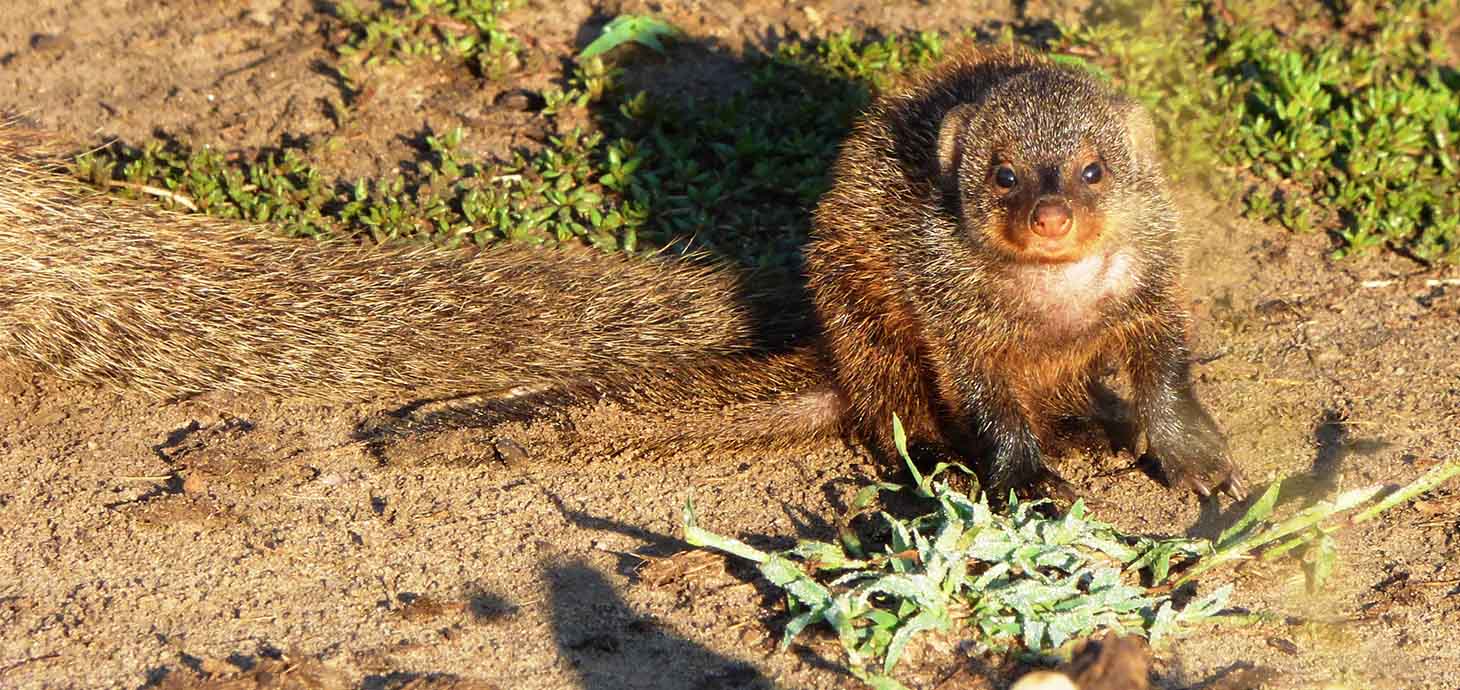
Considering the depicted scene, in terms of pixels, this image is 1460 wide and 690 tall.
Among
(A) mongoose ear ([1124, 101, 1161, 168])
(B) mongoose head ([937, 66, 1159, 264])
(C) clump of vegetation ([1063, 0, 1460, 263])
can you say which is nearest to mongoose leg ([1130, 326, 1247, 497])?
(B) mongoose head ([937, 66, 1159, 264])

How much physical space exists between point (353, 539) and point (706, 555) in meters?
0.93

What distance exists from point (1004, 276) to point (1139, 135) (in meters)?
0.55

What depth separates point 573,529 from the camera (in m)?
4.06

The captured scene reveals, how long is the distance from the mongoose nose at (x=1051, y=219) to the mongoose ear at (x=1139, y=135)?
0.54 metres

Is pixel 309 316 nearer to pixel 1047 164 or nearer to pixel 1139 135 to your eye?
pixel 1047 164

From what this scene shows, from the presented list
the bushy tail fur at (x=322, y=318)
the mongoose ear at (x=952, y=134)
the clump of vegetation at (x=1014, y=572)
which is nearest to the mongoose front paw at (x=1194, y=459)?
the clump of vegetation at (x=1014, y=572)

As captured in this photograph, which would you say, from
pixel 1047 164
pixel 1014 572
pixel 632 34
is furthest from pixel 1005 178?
pixel 632 34

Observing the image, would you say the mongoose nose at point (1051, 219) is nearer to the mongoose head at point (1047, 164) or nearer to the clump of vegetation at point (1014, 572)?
the mongoose head at point (1047, 164)

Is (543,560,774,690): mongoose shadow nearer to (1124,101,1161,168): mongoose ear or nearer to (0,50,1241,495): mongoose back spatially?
(0,50,1241,495): mongoose back

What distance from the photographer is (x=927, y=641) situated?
358 centimetres

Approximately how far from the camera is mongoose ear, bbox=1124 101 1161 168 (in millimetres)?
4230

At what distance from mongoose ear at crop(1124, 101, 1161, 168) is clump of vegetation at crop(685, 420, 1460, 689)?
3.25 feet

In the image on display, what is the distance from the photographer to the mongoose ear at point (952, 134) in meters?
4.20

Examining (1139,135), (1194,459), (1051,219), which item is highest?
(1139,135)
